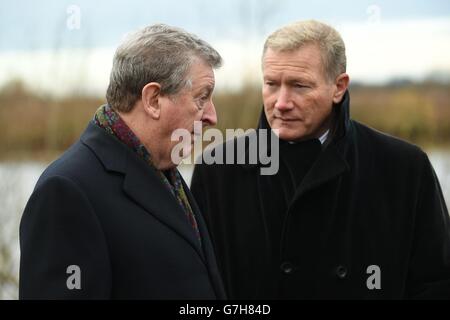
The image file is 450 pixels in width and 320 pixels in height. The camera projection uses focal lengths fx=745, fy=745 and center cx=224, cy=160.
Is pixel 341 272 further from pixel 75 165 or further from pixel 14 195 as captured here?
pixel 14 195

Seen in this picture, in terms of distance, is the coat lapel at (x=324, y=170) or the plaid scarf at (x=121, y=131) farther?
the coat lapel at (x=324, y=170)

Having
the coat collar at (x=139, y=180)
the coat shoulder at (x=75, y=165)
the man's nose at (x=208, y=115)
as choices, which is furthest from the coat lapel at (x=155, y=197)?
the man's nose at (x=208, y=115)

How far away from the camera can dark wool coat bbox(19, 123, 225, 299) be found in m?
2.17

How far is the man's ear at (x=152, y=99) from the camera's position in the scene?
2430mm

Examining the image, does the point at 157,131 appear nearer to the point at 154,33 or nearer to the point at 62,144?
the point at 154,33

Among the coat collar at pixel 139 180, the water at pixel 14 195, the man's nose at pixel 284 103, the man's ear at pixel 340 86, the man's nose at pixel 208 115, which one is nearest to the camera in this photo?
the coat collar at pixel 139 180

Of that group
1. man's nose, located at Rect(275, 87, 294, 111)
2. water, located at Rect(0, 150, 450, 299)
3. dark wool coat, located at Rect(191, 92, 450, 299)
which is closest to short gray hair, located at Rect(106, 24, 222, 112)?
man's nose, located at Rect(275, 87, 294, 111)

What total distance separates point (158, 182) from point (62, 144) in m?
4.43

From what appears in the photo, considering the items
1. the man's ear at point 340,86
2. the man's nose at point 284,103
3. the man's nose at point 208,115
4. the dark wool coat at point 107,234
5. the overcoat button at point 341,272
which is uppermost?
the man's ear at point 340,86

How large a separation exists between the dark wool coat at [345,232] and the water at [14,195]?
355cm

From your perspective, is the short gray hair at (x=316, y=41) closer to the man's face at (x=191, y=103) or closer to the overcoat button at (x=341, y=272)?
the man's face at (x=191, y=103)

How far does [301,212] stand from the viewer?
3084mm

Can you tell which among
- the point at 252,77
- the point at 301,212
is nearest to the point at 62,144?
the point at 252,77

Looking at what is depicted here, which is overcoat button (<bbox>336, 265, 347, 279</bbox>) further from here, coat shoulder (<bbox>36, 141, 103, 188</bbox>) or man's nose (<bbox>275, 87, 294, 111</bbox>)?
coat shoulder (<bbox>36, 141, 103, 188</bbox>)
